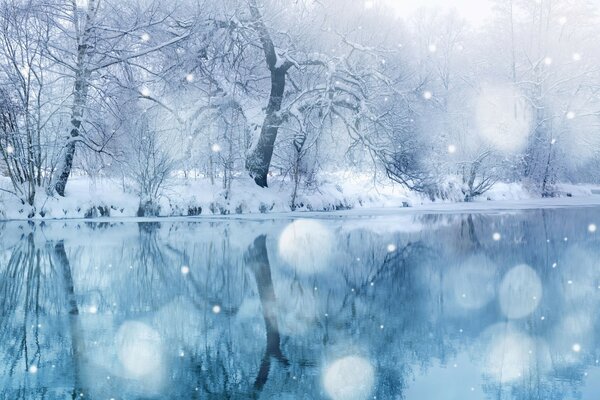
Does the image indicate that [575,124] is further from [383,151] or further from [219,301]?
[219,301]

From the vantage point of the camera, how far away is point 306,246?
534 inches

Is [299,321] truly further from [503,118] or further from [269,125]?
[503,118]

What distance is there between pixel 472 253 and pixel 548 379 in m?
7.77

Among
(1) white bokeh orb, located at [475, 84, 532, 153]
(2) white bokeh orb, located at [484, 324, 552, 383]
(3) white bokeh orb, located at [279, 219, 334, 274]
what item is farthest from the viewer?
(1) white bokeh orb, located at [475, 84, 532, 153]

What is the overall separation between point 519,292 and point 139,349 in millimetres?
4888

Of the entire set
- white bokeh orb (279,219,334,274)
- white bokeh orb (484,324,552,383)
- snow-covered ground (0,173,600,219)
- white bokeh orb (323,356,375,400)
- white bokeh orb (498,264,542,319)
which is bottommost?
white bokeh orb (323,356,375,400)

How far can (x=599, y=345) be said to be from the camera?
5.76 metres

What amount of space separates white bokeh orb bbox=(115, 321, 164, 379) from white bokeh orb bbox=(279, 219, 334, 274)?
3975 millimetres

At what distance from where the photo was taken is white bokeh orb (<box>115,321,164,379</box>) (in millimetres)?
5035

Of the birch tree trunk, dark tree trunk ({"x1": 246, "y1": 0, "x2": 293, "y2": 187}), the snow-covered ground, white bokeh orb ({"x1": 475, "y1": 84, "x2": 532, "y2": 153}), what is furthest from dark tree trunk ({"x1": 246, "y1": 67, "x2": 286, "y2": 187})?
white bokeh orb ({"x1": 475, "y1": 84, "x2": 532, "y2": 153})

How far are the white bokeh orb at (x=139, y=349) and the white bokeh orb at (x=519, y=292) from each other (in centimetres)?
363

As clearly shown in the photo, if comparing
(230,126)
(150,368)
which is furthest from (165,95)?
(150,368)

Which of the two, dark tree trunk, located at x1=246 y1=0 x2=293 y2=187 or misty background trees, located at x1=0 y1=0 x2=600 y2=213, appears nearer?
misty background trees, located at x1=0 y1=0 x2=600 y2=213

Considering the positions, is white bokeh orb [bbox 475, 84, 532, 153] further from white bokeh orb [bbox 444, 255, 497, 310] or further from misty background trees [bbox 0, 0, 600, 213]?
white bokeh orb [bbox 444, 255, 497, 310]
